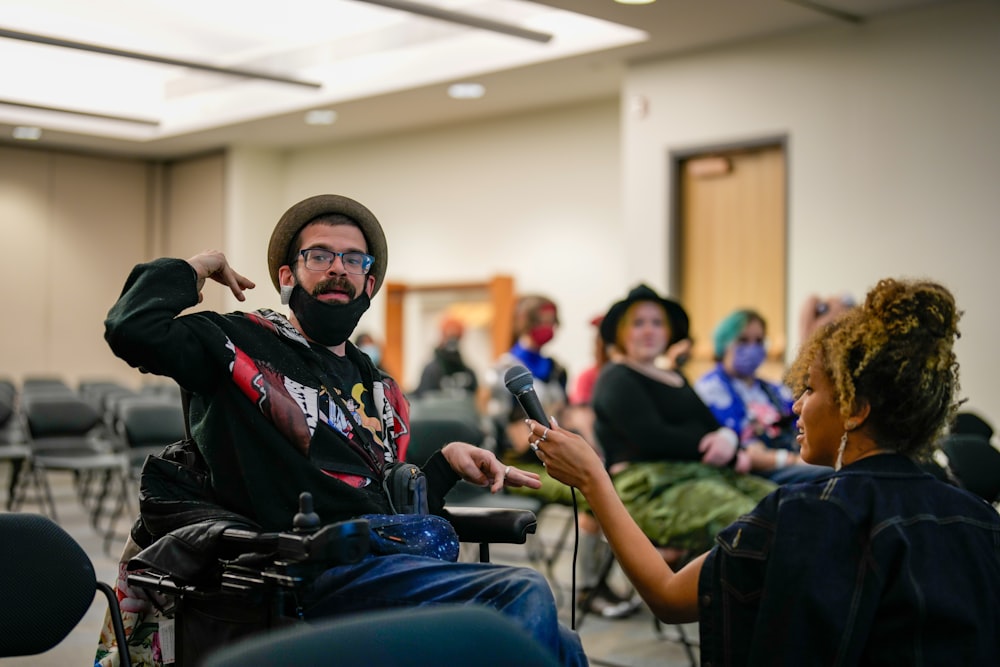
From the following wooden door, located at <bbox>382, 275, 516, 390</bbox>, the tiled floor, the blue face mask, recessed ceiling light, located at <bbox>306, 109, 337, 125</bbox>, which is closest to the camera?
the tiled floor

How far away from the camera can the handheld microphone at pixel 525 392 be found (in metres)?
2.01

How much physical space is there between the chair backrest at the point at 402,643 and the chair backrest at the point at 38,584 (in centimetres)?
105

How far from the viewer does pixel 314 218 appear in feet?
8.16

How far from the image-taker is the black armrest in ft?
8.23

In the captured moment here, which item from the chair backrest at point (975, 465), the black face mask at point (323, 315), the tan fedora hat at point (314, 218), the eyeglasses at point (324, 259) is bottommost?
the chair backrest at point (975, 465)

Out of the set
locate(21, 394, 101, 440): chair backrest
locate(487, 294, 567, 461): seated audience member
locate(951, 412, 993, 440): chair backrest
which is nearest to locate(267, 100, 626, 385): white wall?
locate(487, 294, 567, 461): seated audience member

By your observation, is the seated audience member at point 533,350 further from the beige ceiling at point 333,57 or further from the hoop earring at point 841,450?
the hoop earring at point 841,450

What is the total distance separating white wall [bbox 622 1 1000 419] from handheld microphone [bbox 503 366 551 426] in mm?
4942

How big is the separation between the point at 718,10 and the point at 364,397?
16.2 feet

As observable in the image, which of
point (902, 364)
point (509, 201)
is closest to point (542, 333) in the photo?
point (509, 201)

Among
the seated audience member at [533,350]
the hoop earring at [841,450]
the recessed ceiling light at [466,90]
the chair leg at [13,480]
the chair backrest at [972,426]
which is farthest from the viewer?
the recessed ceiling light at [466,90]

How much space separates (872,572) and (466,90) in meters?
7.72

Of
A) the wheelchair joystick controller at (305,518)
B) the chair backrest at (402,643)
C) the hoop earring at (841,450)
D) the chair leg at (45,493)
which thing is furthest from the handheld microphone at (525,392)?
the chair leg at (45,493)

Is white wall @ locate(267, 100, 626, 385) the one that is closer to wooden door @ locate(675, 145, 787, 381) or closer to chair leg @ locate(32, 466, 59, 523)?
wooden door @ locate(675, 145, 787, 381)
